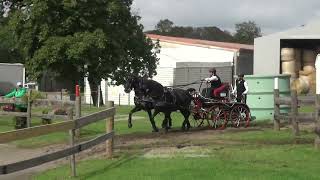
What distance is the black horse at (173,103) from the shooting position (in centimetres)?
1784

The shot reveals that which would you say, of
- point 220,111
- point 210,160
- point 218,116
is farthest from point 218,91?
point 210,160

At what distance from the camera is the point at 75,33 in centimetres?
3688

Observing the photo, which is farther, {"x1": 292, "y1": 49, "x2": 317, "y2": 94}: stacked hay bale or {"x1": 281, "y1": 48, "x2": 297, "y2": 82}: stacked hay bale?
{"x1": 281, "y1": 48, "x2": 297, "y2": 82}: stacked hay bale

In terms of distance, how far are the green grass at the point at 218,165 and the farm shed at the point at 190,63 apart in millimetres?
28320

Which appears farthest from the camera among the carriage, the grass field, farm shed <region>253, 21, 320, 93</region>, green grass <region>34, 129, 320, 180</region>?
farm shed <region>253, 21, 320, 93</region>

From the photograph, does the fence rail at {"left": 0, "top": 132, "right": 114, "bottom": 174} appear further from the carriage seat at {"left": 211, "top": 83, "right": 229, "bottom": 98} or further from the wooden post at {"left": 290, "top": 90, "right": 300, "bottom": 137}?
the carriage seat at {"left": 211, "top": 83, "right": 229, "bottom": 98}

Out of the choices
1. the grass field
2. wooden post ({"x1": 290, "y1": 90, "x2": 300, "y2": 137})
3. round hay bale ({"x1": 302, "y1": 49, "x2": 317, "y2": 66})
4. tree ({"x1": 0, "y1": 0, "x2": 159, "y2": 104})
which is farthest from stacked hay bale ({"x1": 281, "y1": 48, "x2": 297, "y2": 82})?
wooden post ({"x1": 290, "y1": 90, "x2": 300, "y2": 137})

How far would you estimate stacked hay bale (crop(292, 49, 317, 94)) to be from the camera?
39022mm

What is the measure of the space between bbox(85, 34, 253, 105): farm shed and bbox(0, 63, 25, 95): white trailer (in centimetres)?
804

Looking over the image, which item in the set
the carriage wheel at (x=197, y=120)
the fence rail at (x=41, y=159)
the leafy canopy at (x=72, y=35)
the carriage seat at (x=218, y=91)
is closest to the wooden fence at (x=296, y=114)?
the carriage seat at (x=218, y=91)

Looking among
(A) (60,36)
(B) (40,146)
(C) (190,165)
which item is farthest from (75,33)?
(C) (190,165)

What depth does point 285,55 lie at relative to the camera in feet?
132

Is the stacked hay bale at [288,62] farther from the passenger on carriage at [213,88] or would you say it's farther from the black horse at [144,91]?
the black horse at [144,91]

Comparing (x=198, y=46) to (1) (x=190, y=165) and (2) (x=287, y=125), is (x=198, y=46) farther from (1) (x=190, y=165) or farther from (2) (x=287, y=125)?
(1) (x=190, y=165)
